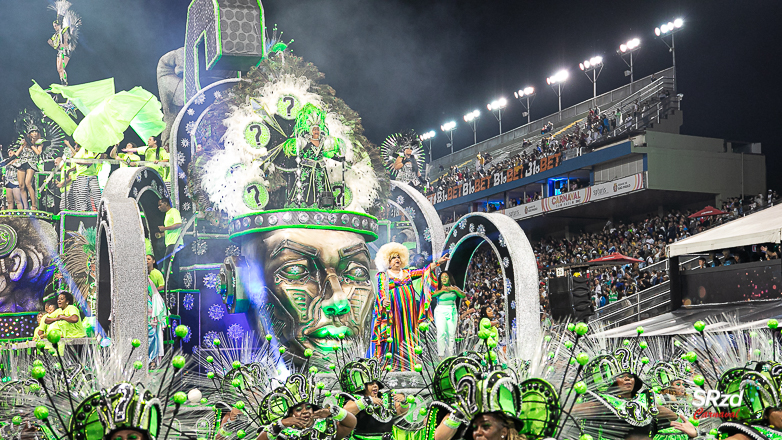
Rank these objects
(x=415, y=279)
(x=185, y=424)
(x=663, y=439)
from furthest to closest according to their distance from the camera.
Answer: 1. (x=415, y=279)
2. (x=663, y=439)
3. (x=185, y=424)

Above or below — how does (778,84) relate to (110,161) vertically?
above

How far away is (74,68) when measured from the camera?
15.4 metres

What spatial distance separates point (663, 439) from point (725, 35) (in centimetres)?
2606

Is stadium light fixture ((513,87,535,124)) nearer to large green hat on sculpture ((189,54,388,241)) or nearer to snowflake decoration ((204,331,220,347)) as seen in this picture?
large green hat on sculpture ((189,54,388,241))

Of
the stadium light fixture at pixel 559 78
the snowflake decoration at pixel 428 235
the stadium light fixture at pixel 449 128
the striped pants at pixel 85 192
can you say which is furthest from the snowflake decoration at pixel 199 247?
the stadium light fixture at pixel 449 128

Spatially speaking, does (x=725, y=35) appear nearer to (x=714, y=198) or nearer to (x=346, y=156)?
(x=714, y=198)

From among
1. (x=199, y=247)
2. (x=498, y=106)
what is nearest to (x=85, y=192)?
(x=199, y=247)

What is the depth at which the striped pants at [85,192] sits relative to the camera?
37.2 feet

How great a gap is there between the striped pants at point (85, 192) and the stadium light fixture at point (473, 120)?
34142mm

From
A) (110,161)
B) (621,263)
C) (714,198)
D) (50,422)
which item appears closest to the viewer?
(50,422)

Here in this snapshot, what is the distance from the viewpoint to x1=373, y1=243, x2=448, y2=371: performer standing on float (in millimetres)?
8070

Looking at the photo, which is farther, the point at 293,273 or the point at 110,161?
the point at 110,161

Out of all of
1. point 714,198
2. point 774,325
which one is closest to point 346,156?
point 774,325

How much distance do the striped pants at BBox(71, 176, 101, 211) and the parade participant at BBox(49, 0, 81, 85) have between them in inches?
176
